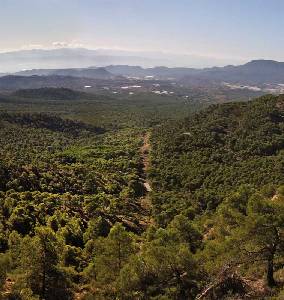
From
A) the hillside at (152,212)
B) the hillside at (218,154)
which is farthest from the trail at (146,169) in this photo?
the hillside at (218,154)

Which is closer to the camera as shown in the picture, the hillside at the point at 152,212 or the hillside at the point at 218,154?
the hillside at the point at 152,212

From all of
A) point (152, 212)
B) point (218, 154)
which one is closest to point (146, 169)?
point (218, 154)

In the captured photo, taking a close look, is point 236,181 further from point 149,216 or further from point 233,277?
A: point 233,277

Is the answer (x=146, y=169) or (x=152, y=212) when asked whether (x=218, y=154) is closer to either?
(x=146, y=169)

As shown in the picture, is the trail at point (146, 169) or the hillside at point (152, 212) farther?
the trail at point (146, 169)

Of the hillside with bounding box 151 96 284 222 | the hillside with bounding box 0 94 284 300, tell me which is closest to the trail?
the hillside with bounding box 0 94 284 300

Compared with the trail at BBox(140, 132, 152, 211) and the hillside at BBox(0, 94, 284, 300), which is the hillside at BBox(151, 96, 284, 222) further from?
the trail at BBox(140, 132, 152, 211)

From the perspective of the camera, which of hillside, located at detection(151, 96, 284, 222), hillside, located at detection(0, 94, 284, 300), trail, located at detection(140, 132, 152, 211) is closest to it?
hillside, located at detection(0, 94, 284, 300)

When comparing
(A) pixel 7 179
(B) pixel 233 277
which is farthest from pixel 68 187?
(B) pixel 233 277

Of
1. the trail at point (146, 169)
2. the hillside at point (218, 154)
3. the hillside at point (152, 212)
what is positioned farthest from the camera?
the trail at point (146, 169)

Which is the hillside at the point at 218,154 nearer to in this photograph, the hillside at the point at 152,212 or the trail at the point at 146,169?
the hillside at the point at 152,212

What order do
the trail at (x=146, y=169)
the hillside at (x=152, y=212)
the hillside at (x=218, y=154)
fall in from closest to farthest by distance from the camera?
Result: the hillside at (x=152, y=212), the hillside at (x=218, y=154), the trail at (x=146, y=169)
